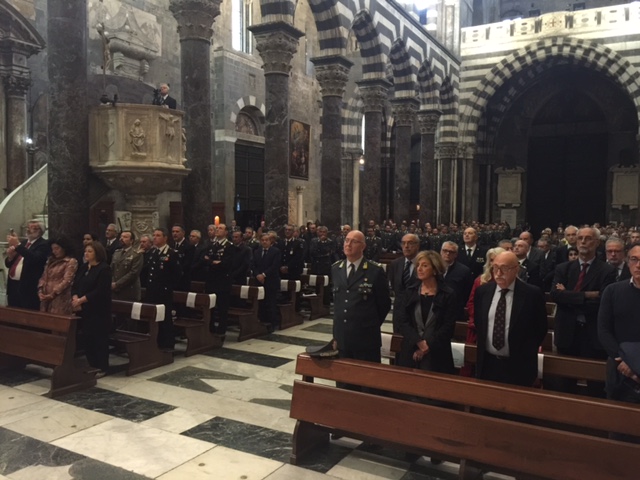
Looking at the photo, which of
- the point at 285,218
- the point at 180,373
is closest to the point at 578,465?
the point at 180,373

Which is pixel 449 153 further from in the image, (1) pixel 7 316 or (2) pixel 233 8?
(1) pixel 7 316

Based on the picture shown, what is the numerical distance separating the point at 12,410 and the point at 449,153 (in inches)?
906

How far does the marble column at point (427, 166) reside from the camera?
70.4 ft

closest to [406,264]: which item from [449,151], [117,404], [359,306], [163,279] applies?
[359,306]

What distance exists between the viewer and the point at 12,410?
499 cm

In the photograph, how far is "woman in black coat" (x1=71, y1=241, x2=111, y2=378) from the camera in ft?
18.8

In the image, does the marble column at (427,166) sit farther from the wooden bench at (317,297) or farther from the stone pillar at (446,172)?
the wooden bench at (317,297)

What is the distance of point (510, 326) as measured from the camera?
12.5 ft

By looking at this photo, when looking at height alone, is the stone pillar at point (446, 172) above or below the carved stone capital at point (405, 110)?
below

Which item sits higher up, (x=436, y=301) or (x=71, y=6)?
(x=71, y=6)

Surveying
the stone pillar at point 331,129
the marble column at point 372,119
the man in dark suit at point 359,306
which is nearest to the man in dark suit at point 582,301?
the man in dark suit at point 359,306

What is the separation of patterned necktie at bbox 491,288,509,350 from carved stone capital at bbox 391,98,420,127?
53.5 ft

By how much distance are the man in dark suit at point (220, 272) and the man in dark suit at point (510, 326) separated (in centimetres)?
444

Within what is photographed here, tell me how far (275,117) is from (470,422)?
9450 millimetres
